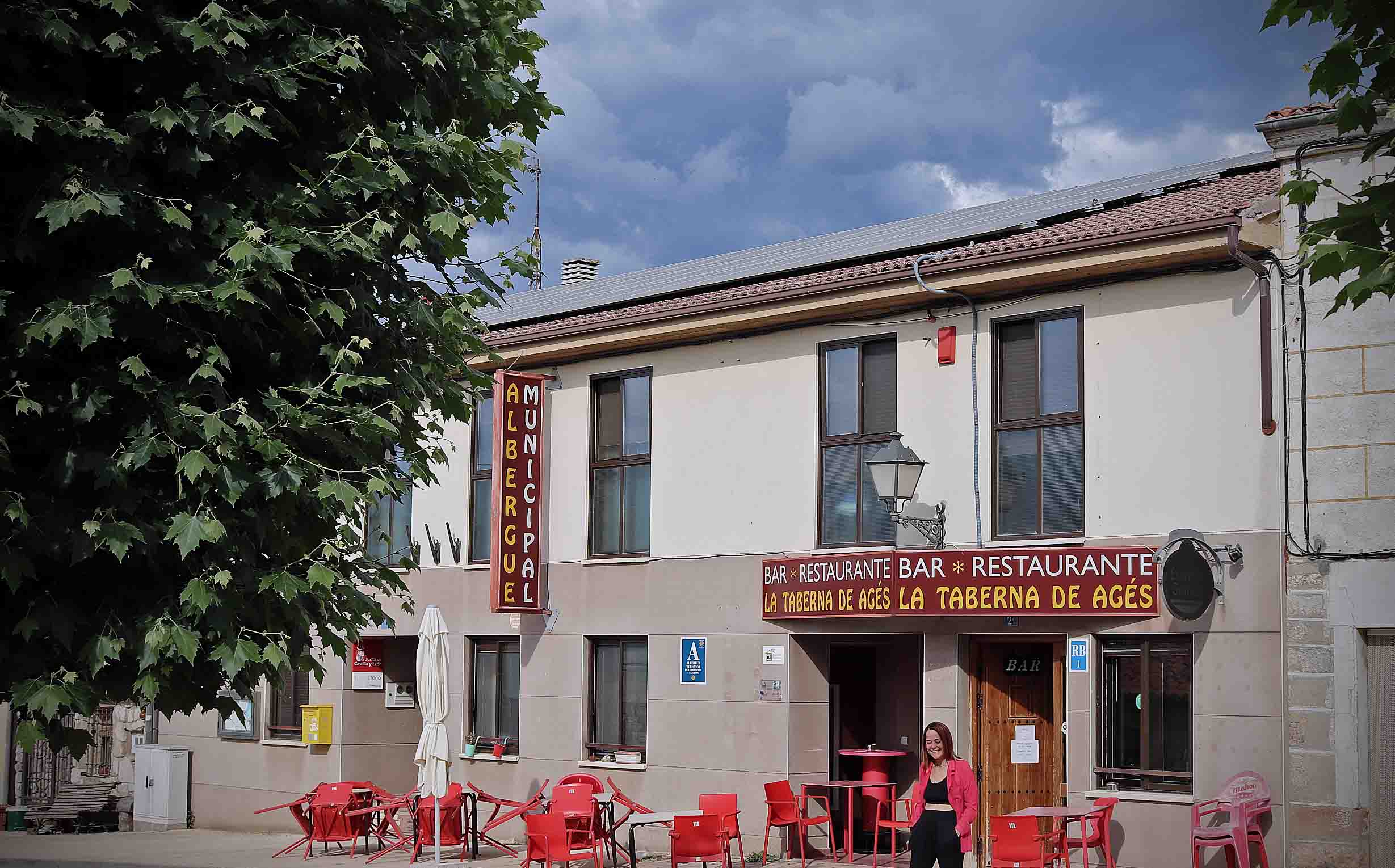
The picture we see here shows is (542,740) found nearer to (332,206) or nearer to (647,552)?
(647,552)

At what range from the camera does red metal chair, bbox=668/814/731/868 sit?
14695 millimetres

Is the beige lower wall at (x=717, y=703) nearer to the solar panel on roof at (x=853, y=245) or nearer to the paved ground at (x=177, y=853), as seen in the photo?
the paved ground at (x=177, y=853)

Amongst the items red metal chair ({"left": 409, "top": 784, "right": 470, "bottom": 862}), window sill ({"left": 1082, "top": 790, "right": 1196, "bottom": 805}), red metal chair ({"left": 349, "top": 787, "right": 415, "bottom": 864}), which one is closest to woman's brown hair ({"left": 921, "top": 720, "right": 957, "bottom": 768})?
window sill ({"left": 1082, "top": 790, "right": 1196, "bottom": 805})

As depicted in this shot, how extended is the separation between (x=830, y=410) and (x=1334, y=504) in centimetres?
555

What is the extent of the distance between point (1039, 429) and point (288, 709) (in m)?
12.3

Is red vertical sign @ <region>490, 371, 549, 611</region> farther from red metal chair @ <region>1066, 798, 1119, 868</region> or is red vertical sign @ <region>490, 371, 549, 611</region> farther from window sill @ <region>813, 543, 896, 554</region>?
red metal chair @ <region>1066, 798, 1119, 868</region>

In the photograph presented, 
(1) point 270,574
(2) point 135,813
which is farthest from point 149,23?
(2) point 135,813

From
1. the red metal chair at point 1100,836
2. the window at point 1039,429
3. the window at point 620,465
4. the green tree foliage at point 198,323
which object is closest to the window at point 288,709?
the window at point 620,465

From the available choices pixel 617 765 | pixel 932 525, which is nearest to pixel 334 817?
pixel 617 765

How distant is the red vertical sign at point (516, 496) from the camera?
60.9 ft

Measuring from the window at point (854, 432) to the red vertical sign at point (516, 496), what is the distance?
393 cm

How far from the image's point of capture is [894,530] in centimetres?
1597

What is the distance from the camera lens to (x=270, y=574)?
26.9 feet

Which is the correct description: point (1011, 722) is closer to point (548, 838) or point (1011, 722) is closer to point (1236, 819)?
point (1236, 819)
